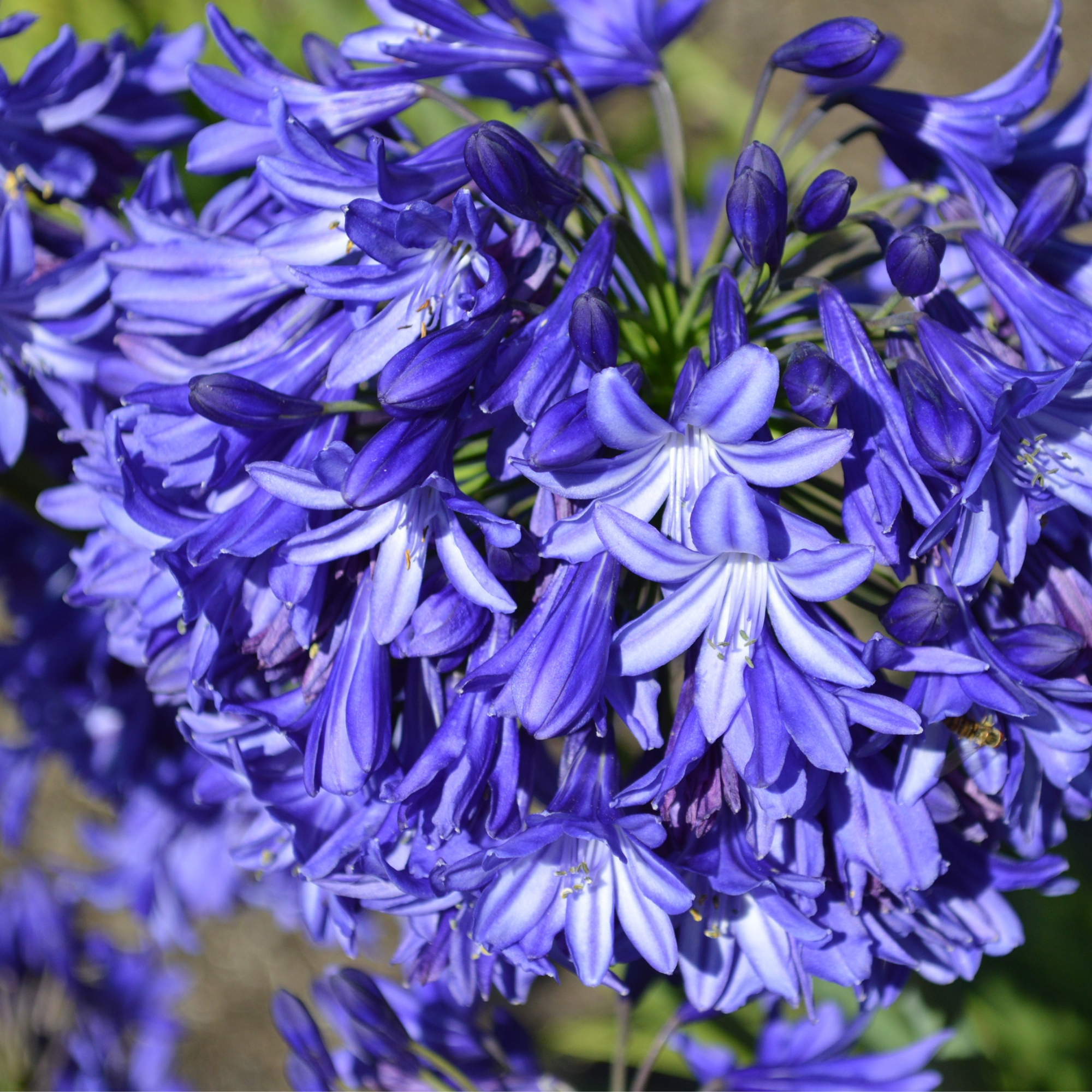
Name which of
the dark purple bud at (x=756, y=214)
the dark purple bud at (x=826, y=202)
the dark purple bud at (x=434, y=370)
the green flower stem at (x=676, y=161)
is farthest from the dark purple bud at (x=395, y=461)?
the green flower stem at (x=676, y=161)

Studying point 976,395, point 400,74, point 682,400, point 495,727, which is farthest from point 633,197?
point 495,727

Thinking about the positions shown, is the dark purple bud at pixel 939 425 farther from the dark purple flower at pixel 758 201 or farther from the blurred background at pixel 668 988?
the blurred background at pixel 668 988

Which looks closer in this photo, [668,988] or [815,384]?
[815,384]

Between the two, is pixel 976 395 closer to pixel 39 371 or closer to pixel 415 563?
pixel 415 563

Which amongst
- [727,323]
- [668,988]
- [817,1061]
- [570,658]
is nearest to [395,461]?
[570,658]

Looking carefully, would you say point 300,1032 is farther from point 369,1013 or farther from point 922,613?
Answer: point 922,613
